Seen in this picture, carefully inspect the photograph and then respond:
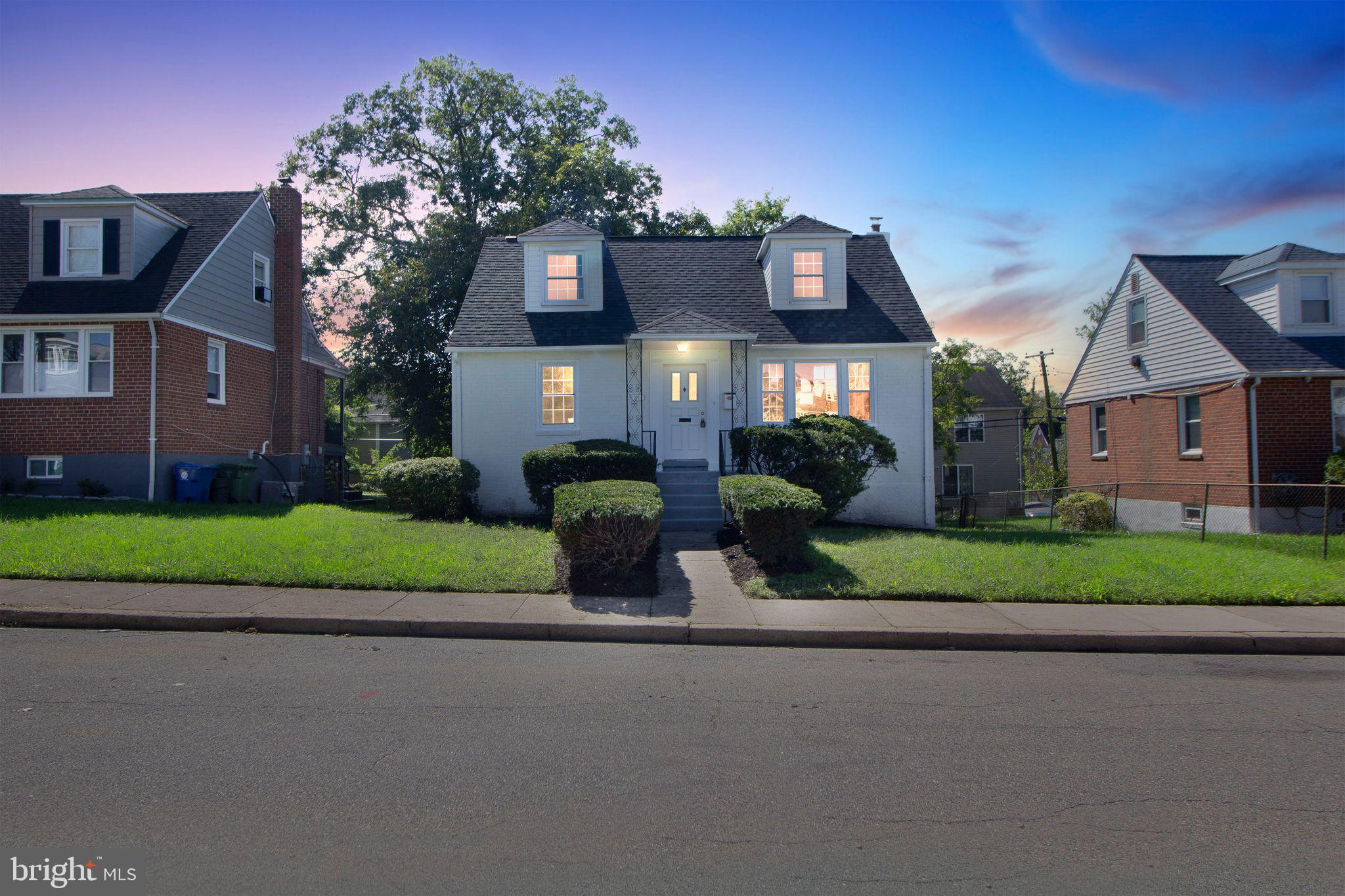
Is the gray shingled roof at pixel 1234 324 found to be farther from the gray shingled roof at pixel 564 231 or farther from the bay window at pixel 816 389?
the gray shingled roof at pixel 564 231

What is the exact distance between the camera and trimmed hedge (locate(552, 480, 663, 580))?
9.11 meters

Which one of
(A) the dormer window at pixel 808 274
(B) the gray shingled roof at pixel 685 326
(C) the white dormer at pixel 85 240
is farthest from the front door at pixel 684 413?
(C) the white dormer at pixel 85 240

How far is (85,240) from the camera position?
17344 mm

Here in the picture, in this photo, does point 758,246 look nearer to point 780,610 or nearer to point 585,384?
point 585,384

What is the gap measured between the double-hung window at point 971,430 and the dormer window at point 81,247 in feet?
115

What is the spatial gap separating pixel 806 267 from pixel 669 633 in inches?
498

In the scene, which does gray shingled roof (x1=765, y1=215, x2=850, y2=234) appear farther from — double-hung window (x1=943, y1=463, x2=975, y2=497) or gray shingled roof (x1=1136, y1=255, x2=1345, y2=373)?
double-hung window (x1=943, y1=463, x2=975, y2=497)

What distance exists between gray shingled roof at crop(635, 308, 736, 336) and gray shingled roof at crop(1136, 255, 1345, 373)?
Result: 12.5 meters

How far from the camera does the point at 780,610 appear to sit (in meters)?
8.52

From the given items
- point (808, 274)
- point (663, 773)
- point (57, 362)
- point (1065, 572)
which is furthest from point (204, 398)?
point (1065, 572)

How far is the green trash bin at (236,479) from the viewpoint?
56.5ft

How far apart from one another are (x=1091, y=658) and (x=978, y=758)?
3.29 metres

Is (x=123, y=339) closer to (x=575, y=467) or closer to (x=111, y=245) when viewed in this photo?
(x=111, y=245)

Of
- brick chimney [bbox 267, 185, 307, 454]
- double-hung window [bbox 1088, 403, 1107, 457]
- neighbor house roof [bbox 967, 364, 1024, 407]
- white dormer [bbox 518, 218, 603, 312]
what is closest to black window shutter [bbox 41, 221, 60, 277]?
brick chimney [bbox 267, 185, 307, 454]
